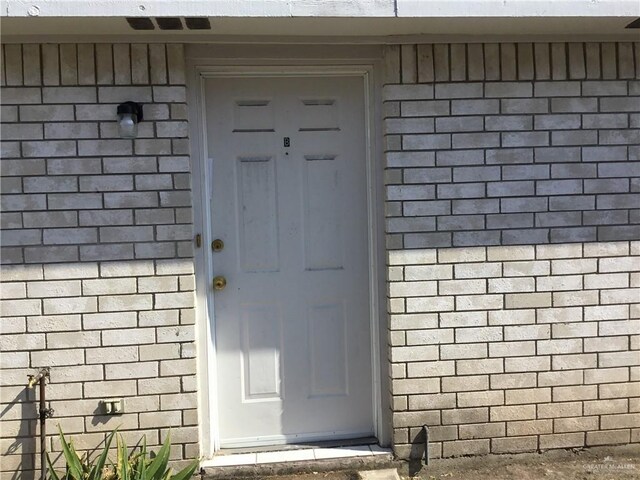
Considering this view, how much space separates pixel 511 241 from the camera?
3.32 metres

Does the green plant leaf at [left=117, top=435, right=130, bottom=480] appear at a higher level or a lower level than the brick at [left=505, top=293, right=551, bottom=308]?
lower

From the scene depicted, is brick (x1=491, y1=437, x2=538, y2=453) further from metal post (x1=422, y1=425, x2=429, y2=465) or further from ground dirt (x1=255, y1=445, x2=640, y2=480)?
metal post (x1=422, y1=425, x2=429, y2=465)

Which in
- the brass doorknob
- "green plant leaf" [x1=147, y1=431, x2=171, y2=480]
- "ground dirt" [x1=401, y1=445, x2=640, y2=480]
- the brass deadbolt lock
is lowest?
"ground dirt" [x1=401, y1=445, x2=640, y2=480]

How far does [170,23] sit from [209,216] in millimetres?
1086

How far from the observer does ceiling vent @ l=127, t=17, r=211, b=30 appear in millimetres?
2786

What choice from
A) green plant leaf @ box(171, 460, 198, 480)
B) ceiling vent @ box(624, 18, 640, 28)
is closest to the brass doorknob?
green plant leaf @ box(171, 460, 198, 480)

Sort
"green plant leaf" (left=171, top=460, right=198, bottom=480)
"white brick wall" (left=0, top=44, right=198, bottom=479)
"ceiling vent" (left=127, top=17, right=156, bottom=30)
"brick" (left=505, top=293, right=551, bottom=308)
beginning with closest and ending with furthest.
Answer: "ceiling vent" (left=127, top=17, right=156, bottom=30) < "green plant leaf" (left=171, top=460, right=198, bottom=480) < "white brick wall" (left=0, top=44, right=198, bottom=479) < "brick" (left=505, top=293, right=551, bottom=308)

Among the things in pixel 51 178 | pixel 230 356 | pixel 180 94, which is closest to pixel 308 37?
pixel 180 94

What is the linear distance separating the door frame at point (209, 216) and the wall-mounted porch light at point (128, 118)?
320 millimetres

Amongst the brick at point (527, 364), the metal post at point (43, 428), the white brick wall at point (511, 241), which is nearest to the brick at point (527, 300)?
the white brick wall at point (511, 241)

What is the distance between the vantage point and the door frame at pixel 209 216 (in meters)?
3.25

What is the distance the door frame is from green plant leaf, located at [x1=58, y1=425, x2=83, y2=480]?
0.67 m

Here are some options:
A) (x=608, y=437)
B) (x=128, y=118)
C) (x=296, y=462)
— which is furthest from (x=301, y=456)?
(x=128, y=118)

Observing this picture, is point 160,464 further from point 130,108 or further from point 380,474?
point 130,108
